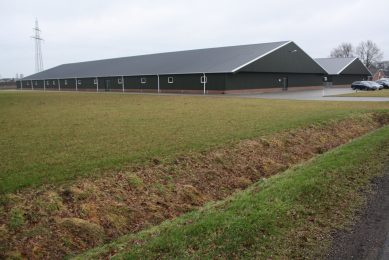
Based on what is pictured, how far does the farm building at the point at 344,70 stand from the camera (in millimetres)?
69250

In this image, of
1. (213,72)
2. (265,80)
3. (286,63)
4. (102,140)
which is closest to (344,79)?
(286,63)

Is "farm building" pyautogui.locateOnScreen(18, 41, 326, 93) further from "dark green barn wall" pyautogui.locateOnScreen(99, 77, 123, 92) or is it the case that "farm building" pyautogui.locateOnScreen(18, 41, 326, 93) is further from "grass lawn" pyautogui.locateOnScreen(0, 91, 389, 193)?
"grass lawn" pyautogui.locateOnScreen(0, 91, 389, 193)

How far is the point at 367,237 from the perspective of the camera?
5.29 m

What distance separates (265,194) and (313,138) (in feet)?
26.5

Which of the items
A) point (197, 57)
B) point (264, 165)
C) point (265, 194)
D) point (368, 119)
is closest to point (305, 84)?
point (197, 57)

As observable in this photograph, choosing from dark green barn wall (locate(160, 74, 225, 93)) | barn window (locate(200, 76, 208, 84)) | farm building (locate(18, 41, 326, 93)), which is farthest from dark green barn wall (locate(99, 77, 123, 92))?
barn window (locate(200, 76, 208, 84))

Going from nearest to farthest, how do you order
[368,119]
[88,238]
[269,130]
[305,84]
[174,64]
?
[88,238] < [269,130] < [368,119] < [174,64] < [305,84]

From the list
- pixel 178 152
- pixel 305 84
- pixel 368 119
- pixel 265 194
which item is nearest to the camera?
pixel 265 194

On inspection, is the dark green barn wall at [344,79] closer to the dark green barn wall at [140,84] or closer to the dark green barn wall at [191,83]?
the dark green barn wall at [191,83]

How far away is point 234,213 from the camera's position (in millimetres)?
5992

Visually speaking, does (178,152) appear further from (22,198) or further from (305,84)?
(305,84)

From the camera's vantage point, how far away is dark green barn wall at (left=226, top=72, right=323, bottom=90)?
44.2 metres

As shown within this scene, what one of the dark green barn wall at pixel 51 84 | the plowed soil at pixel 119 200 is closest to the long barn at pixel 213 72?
the dark green barn wall at pixel 51 84

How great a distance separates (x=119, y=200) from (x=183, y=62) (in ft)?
150
